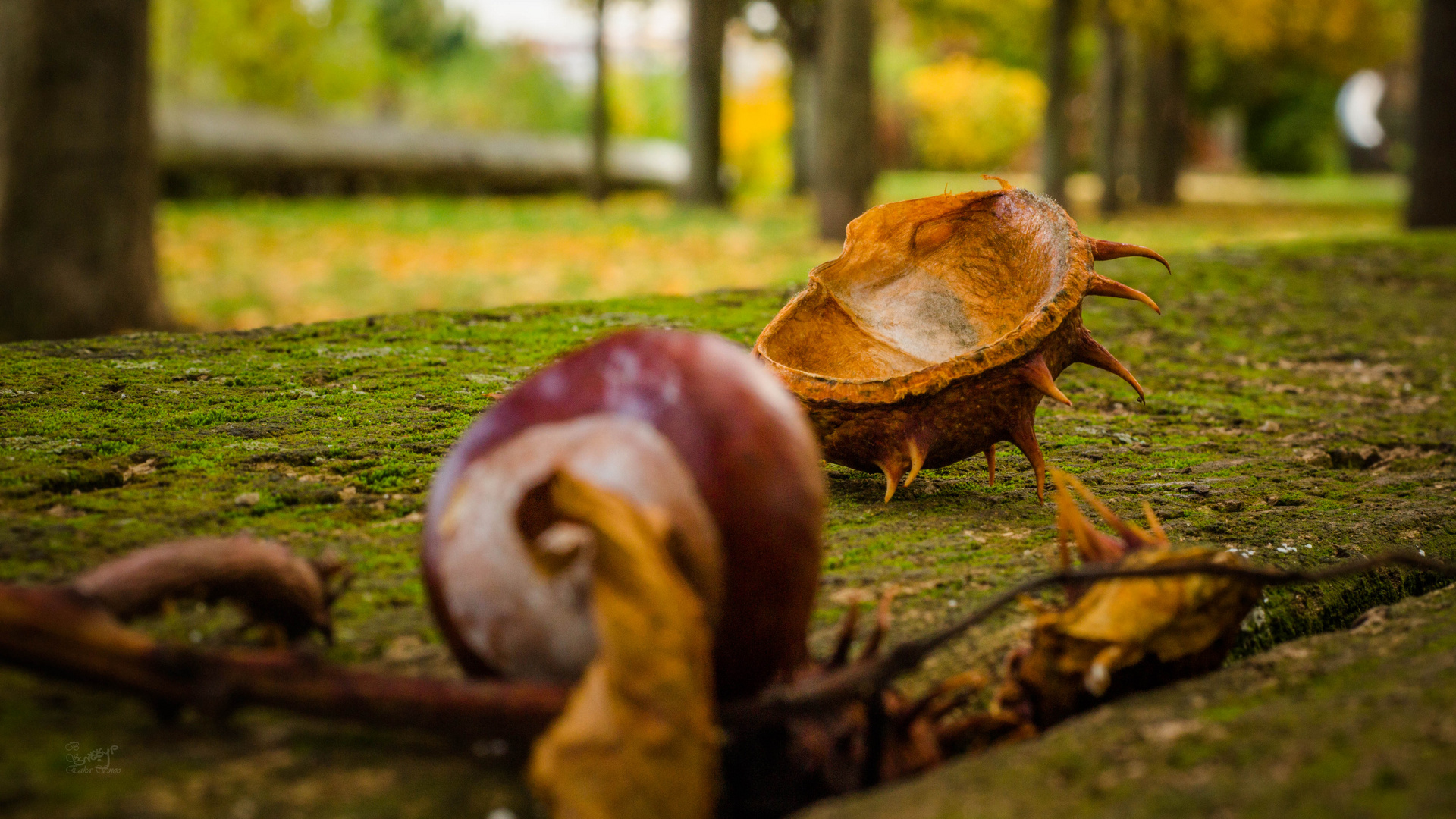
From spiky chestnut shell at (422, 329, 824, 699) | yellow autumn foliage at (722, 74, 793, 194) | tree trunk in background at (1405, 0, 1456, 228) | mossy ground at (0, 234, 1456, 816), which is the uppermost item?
yellow autumn foliage at (722, 74, 793, 194)

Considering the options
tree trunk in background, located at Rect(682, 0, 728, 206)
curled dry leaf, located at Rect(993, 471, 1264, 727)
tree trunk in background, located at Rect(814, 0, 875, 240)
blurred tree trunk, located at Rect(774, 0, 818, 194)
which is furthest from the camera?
blurred tree trunk, located at Rect(774, 0, 818, 194)

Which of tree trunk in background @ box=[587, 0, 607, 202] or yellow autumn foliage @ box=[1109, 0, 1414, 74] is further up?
yellow autumn foliage @ box=[1109, 0, 1414, 74]

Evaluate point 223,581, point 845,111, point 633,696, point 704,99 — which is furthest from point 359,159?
point 633,696

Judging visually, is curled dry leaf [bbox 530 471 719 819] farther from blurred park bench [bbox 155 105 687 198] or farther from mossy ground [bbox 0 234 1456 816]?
blurred park bench [bbox 155 105 687 198]

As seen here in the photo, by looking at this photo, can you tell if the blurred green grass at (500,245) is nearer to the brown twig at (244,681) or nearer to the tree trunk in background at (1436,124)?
the tree trunk in background at (1436,124)

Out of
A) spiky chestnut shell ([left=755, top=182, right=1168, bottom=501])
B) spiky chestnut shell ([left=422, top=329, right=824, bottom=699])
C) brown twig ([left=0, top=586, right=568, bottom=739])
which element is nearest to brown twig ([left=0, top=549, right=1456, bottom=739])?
brown twig ([left=0, top=586, right=568, bottom=739])

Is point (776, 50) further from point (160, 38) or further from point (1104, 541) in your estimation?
point (1104, 541)
